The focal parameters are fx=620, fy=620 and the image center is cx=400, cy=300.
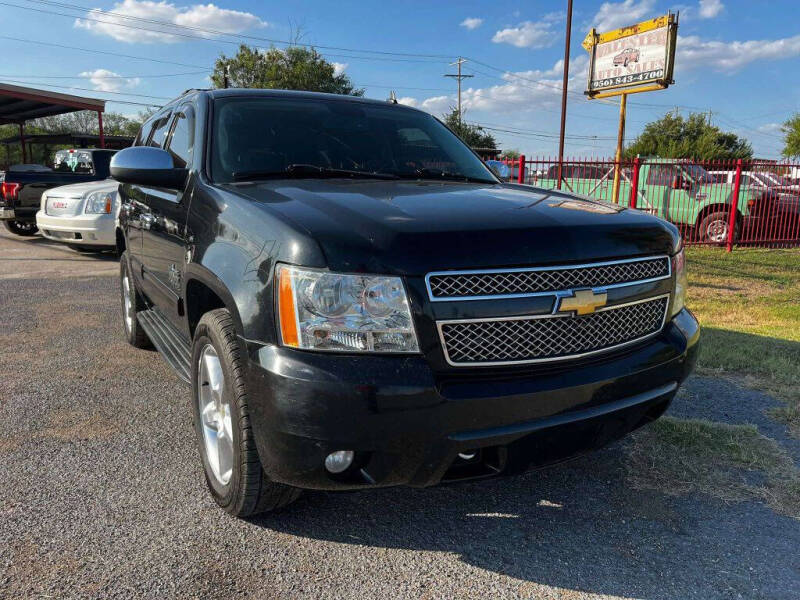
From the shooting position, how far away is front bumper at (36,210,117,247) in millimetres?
9172

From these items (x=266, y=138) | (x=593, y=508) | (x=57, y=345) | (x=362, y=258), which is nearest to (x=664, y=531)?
(x=593, y=508)

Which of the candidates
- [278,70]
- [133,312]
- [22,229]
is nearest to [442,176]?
[133,312]

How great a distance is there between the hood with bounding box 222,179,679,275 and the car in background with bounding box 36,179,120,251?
290 inches

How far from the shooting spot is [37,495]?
2719 mm

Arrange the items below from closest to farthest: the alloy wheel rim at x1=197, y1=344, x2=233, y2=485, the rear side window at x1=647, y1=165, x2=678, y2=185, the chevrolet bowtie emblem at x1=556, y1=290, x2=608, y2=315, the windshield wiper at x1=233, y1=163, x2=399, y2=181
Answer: the chevrolet bowtie emblem at x1=556, y1=290, x2=608, y2=315 → the alloy wheel rim at x1=197, y1=344, x2=233, y2=485 → the windshield wiper at x1=233, y1=163, x2=399, y2=181 → the rear side window at x1=647, y1=165, x2=678, y2=185

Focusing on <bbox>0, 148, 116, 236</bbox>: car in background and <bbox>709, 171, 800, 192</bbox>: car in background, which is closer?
<bbox>0, 148, 116, 236</bbox>: car in background

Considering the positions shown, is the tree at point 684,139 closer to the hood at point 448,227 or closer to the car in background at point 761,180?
the car in background at point 761,180

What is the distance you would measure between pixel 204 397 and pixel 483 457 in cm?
129

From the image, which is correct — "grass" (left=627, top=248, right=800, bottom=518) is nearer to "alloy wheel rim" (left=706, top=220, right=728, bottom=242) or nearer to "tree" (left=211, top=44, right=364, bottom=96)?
"alloy wheel rim" (left=706, top=220, right=728, bottom=242)

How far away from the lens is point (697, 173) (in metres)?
12.6

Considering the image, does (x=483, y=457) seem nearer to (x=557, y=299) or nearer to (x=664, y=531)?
(x=557, y=299)

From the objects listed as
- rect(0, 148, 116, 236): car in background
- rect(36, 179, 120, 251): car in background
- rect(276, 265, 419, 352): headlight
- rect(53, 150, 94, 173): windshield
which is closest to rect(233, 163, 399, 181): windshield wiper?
rect(276, 265, 419, 352): headlight

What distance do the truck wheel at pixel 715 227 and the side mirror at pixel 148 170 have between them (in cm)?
1216

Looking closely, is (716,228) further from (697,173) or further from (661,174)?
(661,174)
